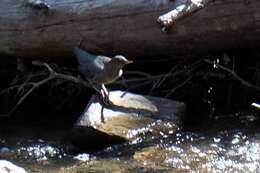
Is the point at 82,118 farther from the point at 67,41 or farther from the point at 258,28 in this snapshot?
the point at 258,28

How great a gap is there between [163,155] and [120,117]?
26.8 inches

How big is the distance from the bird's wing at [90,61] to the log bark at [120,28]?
0.13 m

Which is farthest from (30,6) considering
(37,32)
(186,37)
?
(186,37)

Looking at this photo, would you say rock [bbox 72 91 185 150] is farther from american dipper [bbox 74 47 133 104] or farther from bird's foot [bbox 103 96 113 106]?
american dipper [bbox 74 47 133 104]

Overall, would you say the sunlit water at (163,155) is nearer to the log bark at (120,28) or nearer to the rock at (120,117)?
the rock at (120,117)

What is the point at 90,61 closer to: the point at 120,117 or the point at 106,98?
the point at 106,98

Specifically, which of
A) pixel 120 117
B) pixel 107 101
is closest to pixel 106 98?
pixel 107 101

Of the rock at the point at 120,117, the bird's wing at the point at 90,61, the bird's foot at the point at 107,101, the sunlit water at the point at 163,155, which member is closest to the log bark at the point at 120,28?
the bird's wing at the point at 90,61

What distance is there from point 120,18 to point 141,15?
0.24m

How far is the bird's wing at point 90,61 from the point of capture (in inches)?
233

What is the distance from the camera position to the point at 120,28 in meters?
5.75

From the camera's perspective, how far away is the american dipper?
229 inches

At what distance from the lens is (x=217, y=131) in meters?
5.39

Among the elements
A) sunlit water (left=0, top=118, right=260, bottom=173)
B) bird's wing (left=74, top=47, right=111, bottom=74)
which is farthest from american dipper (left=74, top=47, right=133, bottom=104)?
sunlit water (left=0, top=118, right=260, bottom=173)
